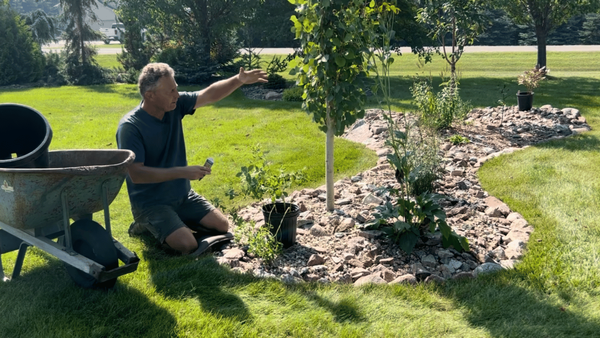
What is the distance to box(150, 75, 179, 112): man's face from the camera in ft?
12.7

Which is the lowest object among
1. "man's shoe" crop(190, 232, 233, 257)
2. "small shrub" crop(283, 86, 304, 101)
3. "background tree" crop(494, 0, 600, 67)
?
"man's shoe" crop(190, 232, 233, 257)

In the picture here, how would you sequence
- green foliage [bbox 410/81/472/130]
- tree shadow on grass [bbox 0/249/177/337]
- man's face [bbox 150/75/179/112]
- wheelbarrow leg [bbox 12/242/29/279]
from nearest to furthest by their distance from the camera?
tree shadow on grass [bbox 0/249/177/337] → wheelbarrow leg [bbox 12/242/29/279] → man's face [bbox 150/75/179/112] → green foliage [bbox 410/81/472/130]

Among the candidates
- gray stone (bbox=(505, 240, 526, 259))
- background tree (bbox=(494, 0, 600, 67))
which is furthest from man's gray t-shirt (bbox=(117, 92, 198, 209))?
background tree (bbox=(494, 0, 600, 67))

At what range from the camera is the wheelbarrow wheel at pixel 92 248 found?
330 cm

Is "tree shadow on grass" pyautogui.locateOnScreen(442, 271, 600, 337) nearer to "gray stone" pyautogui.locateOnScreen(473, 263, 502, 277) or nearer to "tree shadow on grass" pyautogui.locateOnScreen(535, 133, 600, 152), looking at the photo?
"gray stone" pyautogui.locateOnScreen(473, 263, 502, 277)

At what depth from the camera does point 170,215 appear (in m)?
4.20

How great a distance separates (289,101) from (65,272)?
347 inches

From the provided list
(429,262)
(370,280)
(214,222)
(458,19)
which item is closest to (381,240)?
(429,262)

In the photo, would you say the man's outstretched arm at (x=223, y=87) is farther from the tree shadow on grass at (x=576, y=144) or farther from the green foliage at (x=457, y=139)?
the tree shadow on grass at (x=576, y=144)

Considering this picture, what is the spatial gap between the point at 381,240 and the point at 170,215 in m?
1.66

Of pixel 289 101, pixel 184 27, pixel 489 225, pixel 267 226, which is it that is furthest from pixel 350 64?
pixel 184 27

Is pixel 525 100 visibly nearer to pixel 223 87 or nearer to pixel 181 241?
pixel 223 87

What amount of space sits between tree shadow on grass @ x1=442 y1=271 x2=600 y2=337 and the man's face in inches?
91.6

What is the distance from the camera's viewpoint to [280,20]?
50.8ft
